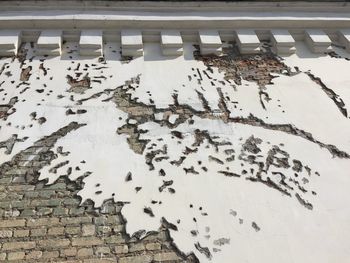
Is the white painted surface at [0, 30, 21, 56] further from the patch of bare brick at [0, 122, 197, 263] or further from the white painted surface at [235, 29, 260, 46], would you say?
the white painted surface at [235, 29, 260, 46]

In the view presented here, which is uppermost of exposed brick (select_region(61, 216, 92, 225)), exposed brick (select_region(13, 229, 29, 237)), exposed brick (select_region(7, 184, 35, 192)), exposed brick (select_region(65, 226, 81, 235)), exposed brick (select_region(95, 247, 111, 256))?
exposed brick (select_region(7, 184, 35, 192))

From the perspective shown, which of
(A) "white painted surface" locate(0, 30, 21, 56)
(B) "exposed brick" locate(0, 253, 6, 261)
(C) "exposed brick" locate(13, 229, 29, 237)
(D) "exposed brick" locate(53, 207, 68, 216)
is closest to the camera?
(B) "exposed brick" locate(0, 253, 6, 261)

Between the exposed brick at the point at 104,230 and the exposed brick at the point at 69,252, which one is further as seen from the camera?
the exposed brick at the point at 104,230

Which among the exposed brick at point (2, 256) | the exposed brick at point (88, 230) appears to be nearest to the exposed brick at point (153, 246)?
the exposed brick at point (88, 230)

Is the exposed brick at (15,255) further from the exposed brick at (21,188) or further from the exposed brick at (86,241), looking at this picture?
the exposed brick at (21,188)

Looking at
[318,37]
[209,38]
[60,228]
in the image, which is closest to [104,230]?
[60,228]

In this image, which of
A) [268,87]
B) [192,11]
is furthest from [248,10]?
[268,87]

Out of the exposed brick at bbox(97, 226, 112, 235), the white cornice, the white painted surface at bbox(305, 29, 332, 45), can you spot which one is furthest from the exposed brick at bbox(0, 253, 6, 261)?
the white painted surface at bbox(305, 29, 332, 45)
